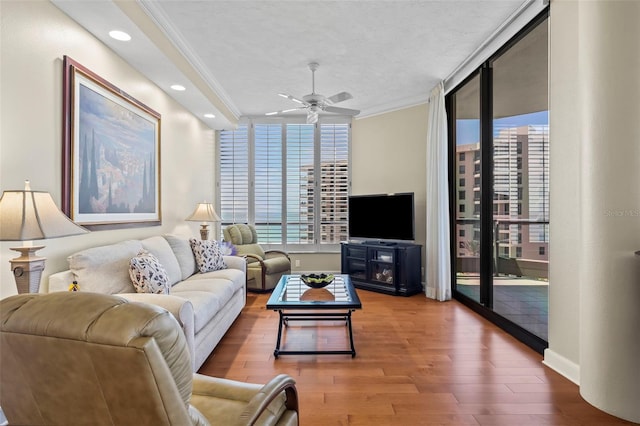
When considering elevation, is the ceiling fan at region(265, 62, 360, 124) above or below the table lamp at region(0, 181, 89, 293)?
above

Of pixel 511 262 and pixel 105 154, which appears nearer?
pixel 105 154

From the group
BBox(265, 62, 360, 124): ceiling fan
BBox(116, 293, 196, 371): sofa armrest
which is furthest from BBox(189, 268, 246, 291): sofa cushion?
BBox(265, 62, 360, 124): ceiling fan

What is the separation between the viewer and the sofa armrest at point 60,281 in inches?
91.7

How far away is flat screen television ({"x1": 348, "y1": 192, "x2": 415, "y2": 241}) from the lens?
5.10m

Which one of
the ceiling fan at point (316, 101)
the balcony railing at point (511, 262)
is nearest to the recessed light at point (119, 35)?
the ceiling fan at point (316, 101)

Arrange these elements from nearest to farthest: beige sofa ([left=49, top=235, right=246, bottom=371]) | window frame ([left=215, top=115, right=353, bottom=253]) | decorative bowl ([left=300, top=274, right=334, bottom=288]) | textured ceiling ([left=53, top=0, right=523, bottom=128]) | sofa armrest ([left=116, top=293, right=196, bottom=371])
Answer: sofa armrest ([left=116, top=293, right=196, bottom=371]), beige sofa ([left=49, top=235, right=246, bottom=371]), textured ceiling ([left=53, top=0, right=523, bottom=128]), decorative bowl ([left=300, top=274, right=334, bottom=288]), window frame ([left=215, top=115, right=353, bottom=253])

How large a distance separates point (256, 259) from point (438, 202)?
277cm

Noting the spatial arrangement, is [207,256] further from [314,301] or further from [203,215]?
[314,301]

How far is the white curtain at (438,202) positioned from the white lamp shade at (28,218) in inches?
163

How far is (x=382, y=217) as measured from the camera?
539 centimetres

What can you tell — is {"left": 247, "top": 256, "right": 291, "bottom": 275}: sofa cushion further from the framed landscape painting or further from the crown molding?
the crown molding

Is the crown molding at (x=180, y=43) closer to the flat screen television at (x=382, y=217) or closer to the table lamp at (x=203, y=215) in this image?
the table lamp at (x=203, y=215)

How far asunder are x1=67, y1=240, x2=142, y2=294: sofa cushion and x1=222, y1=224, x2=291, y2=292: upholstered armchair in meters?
2.36

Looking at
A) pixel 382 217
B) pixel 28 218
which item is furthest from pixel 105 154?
pixel 382 217
